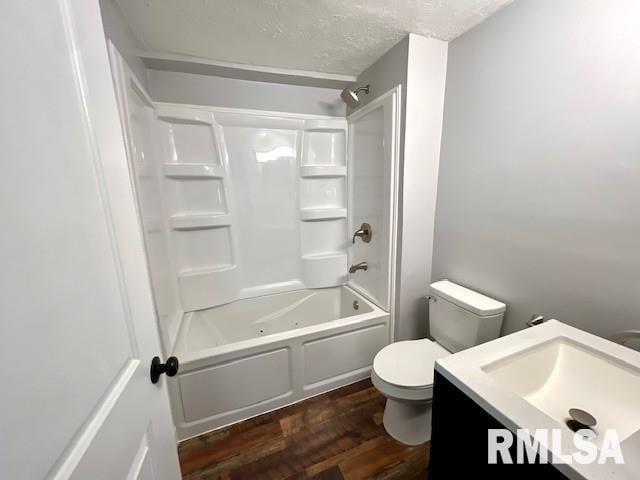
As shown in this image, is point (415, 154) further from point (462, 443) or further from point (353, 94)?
point (462, 443)

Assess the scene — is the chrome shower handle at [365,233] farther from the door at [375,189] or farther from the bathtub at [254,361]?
the bathtub at [254,361]

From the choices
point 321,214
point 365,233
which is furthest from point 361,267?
point 321,214

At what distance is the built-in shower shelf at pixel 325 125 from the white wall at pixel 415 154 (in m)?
0.36

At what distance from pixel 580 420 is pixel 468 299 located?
2.22 feet

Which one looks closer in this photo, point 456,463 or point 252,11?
point 456,463

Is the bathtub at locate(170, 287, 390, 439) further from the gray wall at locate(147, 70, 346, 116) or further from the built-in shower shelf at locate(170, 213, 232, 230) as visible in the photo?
the gray wall at locate(147, 70, 346, 116)

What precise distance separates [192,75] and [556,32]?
206 cm

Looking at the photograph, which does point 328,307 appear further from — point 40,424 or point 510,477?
point 40,424

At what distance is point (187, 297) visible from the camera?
200 cm

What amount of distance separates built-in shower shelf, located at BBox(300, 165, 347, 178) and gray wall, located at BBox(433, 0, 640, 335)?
0.93 m

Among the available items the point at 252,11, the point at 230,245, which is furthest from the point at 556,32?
the point at 230,245

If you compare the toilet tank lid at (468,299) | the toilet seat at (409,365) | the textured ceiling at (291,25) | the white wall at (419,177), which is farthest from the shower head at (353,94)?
the toilet seat at (409,365)

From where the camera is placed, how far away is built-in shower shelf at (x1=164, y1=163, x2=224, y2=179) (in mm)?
1848

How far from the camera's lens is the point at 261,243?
2242mm
